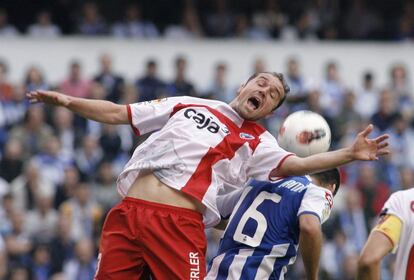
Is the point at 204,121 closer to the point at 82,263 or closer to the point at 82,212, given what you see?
the point at 82,263

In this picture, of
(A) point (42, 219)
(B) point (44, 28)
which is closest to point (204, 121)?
(A) point (42, 219)

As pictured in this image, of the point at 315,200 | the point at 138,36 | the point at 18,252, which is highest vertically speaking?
the point at 315,200

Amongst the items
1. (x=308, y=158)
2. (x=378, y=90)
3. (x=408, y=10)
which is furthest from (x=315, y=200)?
(x=408, y=10)

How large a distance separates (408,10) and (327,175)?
15.2m

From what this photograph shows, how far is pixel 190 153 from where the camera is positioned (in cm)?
770

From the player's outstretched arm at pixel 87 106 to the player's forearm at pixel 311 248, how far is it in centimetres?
145

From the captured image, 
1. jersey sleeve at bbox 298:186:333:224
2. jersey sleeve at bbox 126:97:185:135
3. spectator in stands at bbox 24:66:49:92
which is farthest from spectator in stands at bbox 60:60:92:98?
jersey sleeve at bbox 298:186:333:224

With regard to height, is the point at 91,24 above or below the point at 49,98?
below

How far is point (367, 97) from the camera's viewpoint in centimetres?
1967

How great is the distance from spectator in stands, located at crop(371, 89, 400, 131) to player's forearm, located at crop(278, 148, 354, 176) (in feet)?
35.8

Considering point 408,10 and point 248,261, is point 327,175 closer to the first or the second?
point 248,261

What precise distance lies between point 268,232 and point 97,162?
353 inches

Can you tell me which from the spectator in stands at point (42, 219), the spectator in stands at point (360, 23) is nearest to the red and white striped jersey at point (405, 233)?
the spectator in stands at point (42, 219)

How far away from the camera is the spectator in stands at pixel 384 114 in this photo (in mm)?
18391
